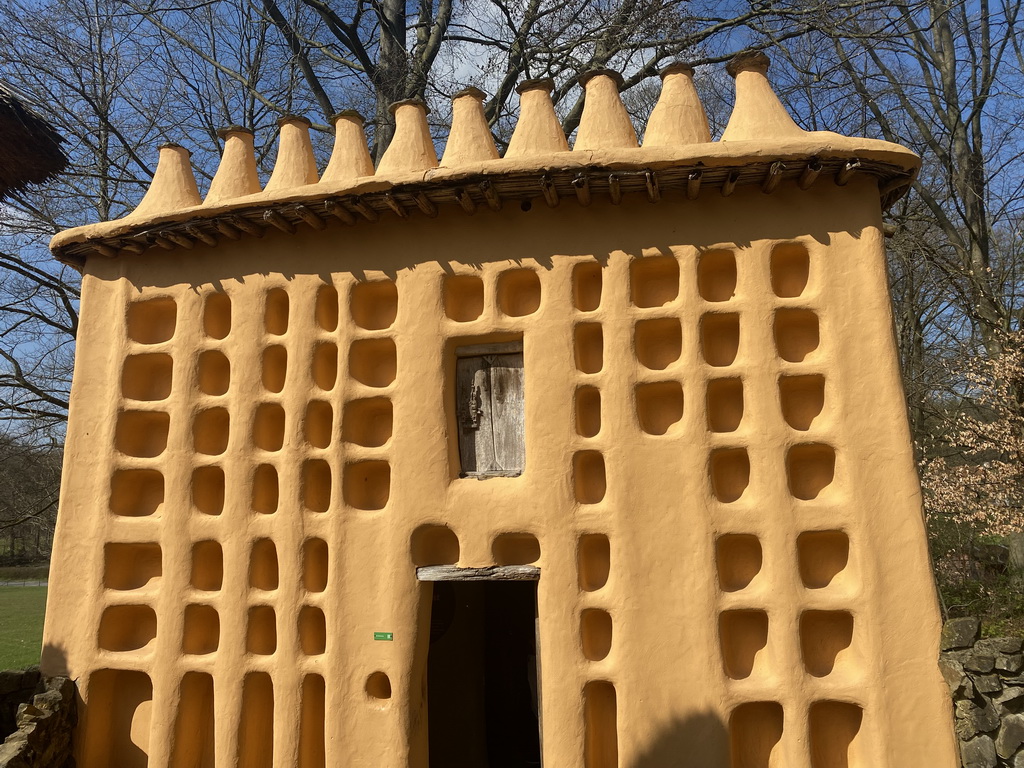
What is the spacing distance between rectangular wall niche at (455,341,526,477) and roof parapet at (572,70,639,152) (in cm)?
193

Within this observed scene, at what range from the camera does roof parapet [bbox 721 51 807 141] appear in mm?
5961

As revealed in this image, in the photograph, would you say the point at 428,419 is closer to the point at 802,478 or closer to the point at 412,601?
the point at 412,601

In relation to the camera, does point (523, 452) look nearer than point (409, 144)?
Yes

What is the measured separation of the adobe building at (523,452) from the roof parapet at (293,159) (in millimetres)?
36

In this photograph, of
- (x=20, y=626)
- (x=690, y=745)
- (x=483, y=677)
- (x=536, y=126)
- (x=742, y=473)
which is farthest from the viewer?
(x=20, y=626)

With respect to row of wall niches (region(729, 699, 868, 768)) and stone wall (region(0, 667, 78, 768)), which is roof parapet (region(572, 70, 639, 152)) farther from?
stone wall (region(0, 667, 78, 768))

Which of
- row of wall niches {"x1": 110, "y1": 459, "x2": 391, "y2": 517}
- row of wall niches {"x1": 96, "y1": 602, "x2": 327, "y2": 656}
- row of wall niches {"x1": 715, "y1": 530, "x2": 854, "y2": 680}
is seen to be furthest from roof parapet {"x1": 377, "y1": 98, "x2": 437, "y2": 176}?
row of wall niches {"x1": 715, "y1": 530, "x2": 854, "y2": 680}

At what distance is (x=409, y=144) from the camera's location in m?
6.65

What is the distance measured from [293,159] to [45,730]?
18.0 ft

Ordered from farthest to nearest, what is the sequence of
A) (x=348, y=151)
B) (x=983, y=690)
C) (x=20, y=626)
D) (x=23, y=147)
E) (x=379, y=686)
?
(x=20, y=626)
(x=23, y=147)
(x=348, y=151)
(x=379, y=686)
(x=983, y=690)

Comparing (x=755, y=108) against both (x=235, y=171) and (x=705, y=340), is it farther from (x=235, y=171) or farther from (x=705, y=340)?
(x=235, y=171)

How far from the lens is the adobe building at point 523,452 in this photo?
5.30 meters

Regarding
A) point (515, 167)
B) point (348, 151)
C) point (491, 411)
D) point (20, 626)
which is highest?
point (348, 151)

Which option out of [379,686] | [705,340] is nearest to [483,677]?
[379,686]
